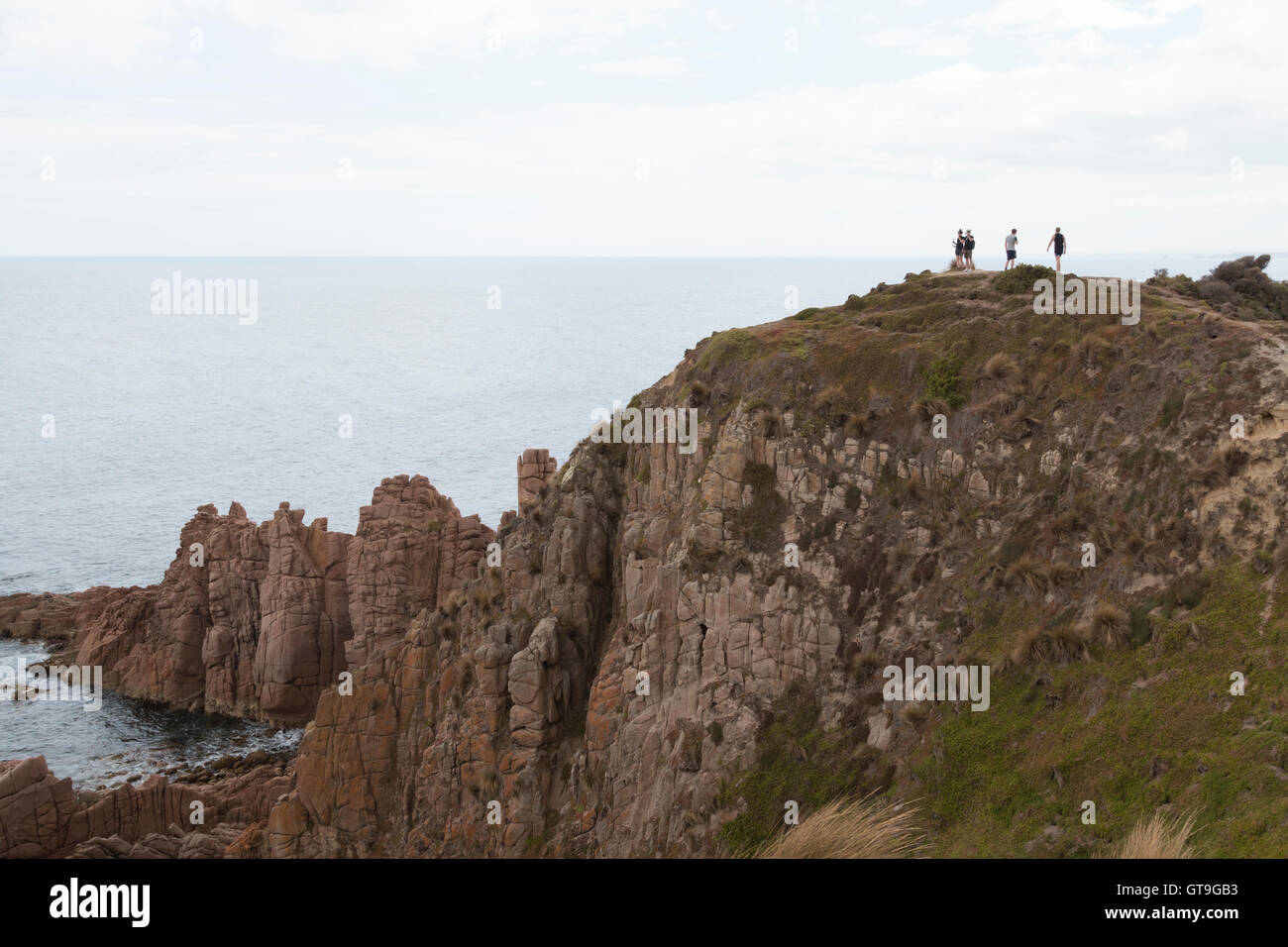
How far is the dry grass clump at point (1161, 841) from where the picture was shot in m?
13.0

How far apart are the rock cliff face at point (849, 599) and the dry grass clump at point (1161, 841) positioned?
1.89 m

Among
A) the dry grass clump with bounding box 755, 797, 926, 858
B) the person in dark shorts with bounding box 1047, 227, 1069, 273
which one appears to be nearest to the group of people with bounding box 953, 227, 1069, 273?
the person in dark shorts with bounding box 1047, 227, 1069, 273

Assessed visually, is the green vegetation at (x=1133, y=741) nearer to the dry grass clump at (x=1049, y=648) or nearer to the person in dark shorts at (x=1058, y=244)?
the dry grass clump at (x=1049, y=648)

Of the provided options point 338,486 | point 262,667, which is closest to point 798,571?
point 262,667

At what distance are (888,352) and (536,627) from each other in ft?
43.1

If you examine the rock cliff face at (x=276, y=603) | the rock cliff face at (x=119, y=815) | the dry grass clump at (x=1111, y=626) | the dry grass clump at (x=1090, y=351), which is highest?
the dry grass clump at (x=1090, y=351)

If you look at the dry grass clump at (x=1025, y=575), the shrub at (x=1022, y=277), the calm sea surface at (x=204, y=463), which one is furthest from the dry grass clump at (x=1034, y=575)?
the calm sea surface at (x=204, y=463)

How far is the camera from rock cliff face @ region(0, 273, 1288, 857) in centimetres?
2250

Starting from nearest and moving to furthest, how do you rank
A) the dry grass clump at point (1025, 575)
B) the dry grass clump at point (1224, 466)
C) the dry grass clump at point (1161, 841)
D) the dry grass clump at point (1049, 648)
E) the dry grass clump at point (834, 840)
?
the dry grass clump at point (834, 840), the dry grass clump at point (1161, 841), the dry grass clump at point (1049, 648), the dry grass clump at point (1224, 466), the dry grass clump at point (1025, 575)

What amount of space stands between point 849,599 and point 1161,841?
1440 cm

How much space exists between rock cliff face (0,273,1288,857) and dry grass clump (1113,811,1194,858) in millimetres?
1892

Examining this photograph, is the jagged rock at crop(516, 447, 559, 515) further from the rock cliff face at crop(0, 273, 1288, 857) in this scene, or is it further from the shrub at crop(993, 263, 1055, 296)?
the shrub at crop(993, 263, 1055, 296)

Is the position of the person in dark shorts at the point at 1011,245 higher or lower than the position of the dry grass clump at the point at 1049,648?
higher

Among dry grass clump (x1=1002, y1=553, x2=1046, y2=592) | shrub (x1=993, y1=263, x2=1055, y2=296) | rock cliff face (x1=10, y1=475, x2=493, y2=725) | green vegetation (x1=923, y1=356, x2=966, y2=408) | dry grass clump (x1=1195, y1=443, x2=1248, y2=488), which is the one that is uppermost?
shrub (x1=993, y1=263, x2=1055, y2=296)
